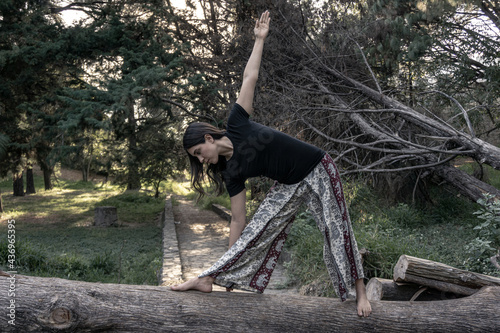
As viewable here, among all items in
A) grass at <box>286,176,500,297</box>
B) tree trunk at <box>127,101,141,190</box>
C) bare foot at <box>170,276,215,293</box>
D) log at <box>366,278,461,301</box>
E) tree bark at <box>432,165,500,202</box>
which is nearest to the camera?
bare foot at <box>170,276,215,293</box>

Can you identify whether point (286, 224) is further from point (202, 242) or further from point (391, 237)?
point (202, 242)

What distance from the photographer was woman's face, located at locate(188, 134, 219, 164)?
9.84 feet

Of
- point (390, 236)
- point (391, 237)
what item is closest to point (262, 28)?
point (391, 237)

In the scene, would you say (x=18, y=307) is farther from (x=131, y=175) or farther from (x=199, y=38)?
(x=131, y=175)

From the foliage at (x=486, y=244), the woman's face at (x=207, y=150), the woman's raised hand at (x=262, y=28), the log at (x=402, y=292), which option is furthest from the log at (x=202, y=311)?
the woman's raised hand at (x=262, y=28)

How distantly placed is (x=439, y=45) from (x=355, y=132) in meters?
2.66

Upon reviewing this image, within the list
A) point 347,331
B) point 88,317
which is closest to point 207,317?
point 88,317

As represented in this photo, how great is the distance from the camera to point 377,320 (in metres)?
3.17

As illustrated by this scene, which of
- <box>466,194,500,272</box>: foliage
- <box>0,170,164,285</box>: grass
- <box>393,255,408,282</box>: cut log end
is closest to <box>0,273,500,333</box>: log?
<box>393,255,408,282</box>: cut log end

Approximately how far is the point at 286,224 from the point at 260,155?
0.58 metres

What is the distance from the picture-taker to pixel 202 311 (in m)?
2.96

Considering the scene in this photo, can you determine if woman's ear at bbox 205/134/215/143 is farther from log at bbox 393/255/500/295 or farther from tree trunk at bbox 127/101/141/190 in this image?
tree trunk at bbox 127/101/141/190

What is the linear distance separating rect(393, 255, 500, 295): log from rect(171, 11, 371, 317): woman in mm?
668

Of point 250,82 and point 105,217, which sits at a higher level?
point 250,82
